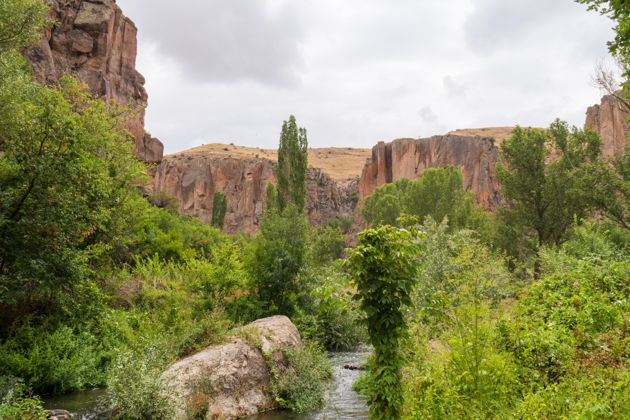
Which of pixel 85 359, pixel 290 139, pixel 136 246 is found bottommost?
pixel 85 359

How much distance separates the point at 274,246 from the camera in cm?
1967

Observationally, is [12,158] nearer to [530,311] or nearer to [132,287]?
[132,287]

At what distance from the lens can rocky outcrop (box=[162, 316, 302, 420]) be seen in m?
9.32

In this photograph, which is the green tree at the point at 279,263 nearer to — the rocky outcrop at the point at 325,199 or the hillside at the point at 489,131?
the rocky outcrop at the point at 325,199

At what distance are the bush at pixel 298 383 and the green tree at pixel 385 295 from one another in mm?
4981

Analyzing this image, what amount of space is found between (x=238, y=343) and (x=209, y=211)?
7072 centimetres

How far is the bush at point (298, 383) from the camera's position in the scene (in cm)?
1102

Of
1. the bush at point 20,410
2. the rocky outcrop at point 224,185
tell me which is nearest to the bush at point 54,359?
the bush at point 20,410

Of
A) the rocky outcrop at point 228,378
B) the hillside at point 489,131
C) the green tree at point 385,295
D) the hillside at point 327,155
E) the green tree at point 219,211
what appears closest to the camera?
the green tree at point 385,295

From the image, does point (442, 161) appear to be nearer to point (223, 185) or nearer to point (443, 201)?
point (443, 201)

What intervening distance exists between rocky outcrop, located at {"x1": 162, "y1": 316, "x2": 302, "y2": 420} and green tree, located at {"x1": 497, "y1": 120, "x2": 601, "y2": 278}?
22.0 metres

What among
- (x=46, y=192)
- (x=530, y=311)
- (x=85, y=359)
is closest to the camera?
(x=530, y=311)

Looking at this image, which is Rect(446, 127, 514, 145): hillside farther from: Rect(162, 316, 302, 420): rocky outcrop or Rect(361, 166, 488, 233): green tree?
Rect(162, 316, 302, 420): rocky outcrop

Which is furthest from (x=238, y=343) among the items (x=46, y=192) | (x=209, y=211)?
(x=209, y=211)
